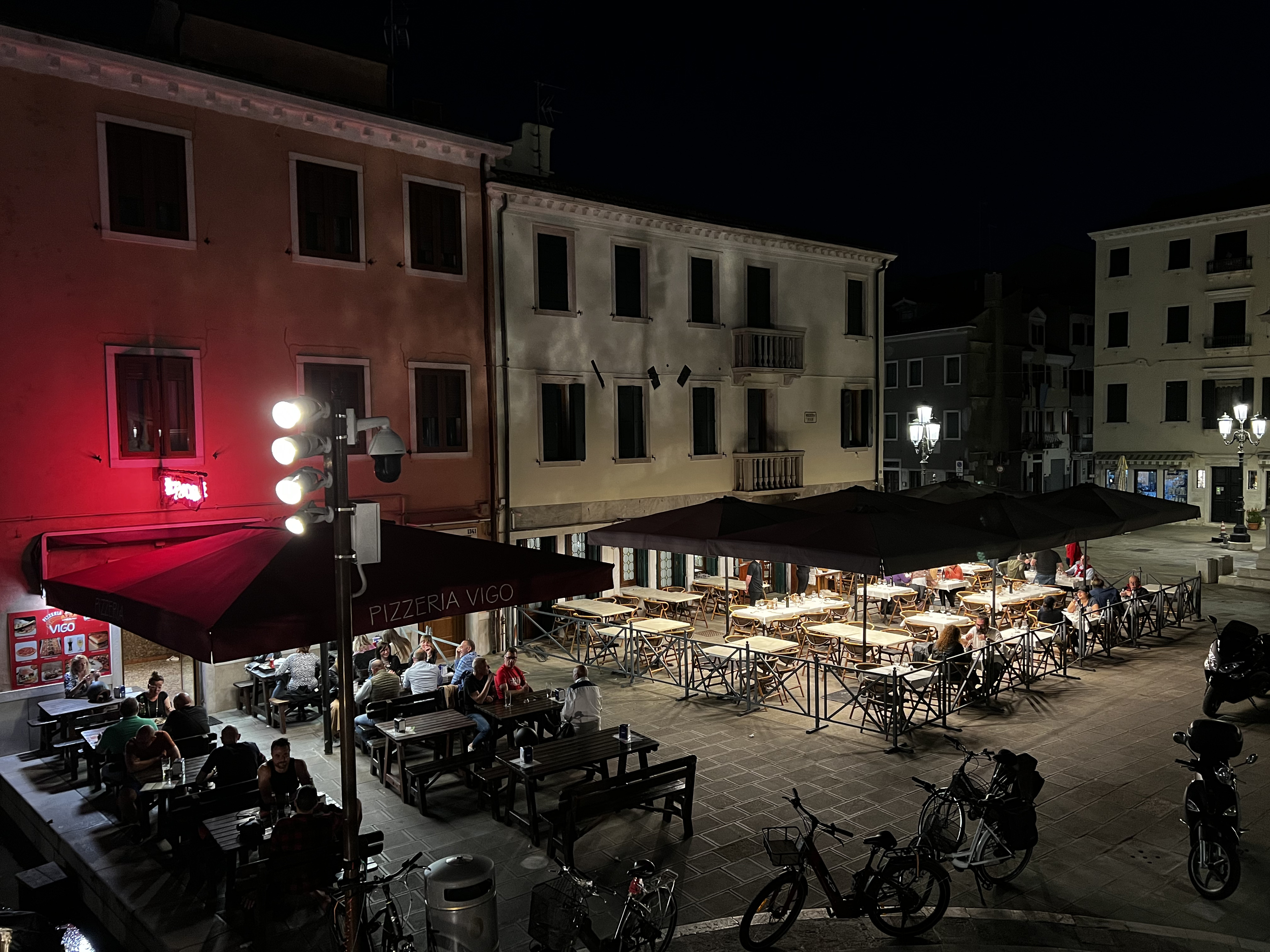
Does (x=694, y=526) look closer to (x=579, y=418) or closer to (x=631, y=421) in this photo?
(x=579, y=418)

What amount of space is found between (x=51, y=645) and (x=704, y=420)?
14.8m

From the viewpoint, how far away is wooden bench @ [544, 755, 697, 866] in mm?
8625

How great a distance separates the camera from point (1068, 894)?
8.26 metres

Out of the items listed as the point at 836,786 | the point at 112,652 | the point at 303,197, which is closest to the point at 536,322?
the point at 303,197

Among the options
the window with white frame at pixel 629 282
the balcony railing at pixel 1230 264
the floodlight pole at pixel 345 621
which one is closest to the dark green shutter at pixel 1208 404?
the balcony railing at pixel 1230 264

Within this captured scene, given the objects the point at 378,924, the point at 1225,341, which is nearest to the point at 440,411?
the point at 378,924

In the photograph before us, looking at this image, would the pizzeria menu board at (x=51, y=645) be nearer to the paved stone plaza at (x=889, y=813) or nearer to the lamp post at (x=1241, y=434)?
the paved stone plaza at (x=889, y=813)

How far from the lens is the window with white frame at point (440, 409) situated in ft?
57.4

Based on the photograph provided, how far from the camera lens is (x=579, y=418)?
20.5 m

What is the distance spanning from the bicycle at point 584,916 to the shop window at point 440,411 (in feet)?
38.8

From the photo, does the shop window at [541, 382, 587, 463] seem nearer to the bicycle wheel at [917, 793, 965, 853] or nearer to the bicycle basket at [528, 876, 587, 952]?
the bicycle wheel at [917, 793, 965, 853]

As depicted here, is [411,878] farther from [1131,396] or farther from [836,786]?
[1131,396]

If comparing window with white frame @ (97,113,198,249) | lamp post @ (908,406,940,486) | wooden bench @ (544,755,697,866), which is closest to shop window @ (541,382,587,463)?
window with white frame @ (97,113,198,249)

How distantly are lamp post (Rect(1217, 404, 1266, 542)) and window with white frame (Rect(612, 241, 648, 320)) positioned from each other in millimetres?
20322
